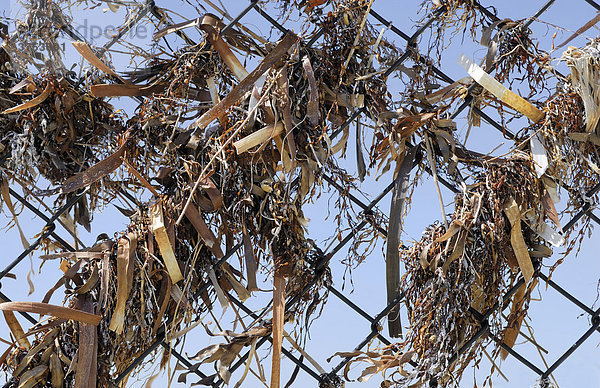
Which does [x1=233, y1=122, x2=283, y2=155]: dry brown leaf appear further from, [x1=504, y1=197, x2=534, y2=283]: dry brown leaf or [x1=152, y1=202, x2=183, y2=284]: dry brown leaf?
[x1=504, y1=197, x2=534, y2=283]: dry brown leaf

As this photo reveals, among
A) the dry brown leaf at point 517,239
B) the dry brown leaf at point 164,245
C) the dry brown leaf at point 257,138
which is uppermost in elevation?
the dry brown leaf at point 257,138

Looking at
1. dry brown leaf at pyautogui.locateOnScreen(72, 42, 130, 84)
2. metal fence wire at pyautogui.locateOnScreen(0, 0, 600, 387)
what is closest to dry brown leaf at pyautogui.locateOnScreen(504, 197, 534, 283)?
metal fence wire at pyautogui.locateOnScreen(0, 0, 600, 387)

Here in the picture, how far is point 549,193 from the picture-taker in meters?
0.90

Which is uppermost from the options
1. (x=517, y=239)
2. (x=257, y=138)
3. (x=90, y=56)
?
(x=90, y=56)

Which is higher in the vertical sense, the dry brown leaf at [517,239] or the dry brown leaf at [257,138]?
the dry brown leaf at [257,138]

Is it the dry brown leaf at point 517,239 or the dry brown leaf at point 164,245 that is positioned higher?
the dry brown leaf at point 164,245

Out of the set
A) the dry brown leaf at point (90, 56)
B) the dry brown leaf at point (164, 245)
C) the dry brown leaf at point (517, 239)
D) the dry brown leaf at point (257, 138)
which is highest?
the dry brown leaf at point (90, 56)

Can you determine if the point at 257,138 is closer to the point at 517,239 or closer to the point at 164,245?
the point at 164,245

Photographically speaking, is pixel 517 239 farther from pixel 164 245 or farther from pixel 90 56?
pixel 90 56

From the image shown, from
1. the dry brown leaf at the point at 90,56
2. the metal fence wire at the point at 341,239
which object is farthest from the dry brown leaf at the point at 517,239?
the dry brown leaf at the point at 90,56

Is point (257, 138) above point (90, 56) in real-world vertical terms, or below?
below

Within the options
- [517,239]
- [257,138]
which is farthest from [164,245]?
[517,239]

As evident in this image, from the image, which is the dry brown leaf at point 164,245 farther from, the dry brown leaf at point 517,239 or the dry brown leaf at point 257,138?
the dry brown leaf at point 517,239

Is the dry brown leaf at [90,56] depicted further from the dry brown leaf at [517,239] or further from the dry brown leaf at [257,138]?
the dry brown leaf at [517,239]
